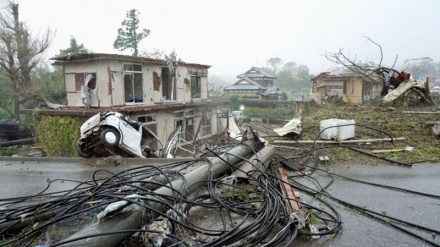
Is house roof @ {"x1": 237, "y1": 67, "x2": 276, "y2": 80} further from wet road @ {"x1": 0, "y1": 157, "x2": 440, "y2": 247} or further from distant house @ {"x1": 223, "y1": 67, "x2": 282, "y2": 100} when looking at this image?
wet road @ {"x1": 0, "y1": 157, "x2": 440, "y2": 247}

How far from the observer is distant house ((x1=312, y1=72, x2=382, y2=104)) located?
26328mm

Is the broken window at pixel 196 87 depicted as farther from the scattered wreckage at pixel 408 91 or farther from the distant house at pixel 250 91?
the distant house at pixel 250 91

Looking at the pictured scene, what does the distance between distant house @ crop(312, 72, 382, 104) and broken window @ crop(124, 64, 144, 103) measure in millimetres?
15953

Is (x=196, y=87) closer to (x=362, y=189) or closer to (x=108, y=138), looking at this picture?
(x=108, y=138)

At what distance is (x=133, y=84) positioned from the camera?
52.8 feet

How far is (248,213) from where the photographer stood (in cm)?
304

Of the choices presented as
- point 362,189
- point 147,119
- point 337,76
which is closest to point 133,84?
point 147,119

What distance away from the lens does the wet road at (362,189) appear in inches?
113

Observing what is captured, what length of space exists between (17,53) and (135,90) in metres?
10.3

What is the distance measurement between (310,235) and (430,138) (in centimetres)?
549

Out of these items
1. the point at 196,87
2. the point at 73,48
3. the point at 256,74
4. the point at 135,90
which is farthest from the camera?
the point at 256,74

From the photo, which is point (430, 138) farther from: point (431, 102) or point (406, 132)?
point (431, 102)

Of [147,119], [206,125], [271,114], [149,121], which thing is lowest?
[206,125]

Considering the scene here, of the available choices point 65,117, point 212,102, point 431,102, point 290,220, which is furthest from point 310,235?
point 212,102
